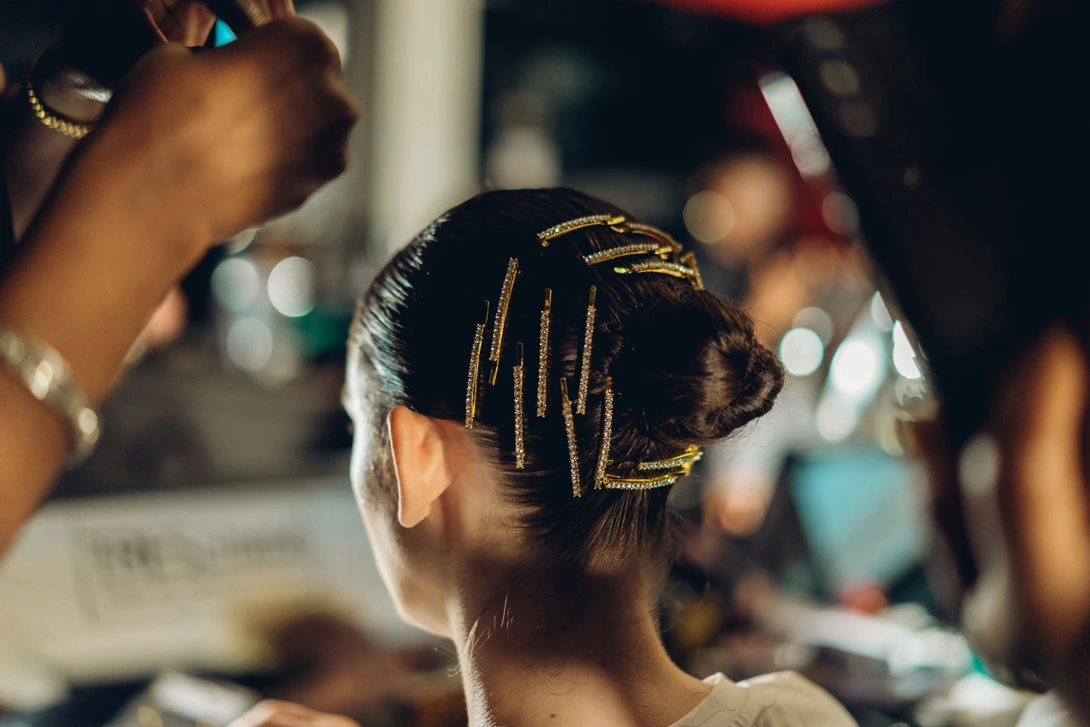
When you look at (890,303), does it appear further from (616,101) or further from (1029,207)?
(616,101)

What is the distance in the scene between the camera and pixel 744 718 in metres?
0.70

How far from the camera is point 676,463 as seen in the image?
2.31ft

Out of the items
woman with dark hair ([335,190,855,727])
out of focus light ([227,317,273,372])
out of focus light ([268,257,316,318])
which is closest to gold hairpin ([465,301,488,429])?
woman with dark hair ([335,190,855,727])

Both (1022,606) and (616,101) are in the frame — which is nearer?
(1022,606)

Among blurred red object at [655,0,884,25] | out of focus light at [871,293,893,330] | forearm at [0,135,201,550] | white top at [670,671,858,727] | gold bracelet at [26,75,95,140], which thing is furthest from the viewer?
blurred red object at [655,0,884,25]

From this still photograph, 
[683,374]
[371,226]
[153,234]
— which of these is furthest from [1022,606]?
[371,226]

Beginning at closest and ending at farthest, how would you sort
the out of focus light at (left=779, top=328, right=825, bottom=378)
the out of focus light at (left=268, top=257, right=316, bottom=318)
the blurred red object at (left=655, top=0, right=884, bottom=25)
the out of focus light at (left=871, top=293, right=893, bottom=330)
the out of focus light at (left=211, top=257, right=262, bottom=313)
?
the out of focus light at (left=871, top=293, right=893, bottom=330) < the out of focus light at (left=779, top=328, right=825, bottom=378) < the out of focus light at (left=268, top=257, right=316, bottom=318) < the out of focus light at (left=211, top=257, right=262, bottom=313) < the blurred red object at (left=655, top=0, right=884, bottom=25)

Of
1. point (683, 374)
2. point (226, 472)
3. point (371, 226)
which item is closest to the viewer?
point (683, 374)

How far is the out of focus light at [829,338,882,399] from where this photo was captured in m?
1.90

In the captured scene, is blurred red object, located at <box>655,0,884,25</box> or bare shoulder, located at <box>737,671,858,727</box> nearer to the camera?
bare shoulder, located at <box>737,671,858,727</box>

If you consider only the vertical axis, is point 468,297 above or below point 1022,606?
above

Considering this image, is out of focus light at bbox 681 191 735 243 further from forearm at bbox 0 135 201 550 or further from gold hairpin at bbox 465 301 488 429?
forearm at bbox 0 135 201 550

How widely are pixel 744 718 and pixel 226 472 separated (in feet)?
4.47

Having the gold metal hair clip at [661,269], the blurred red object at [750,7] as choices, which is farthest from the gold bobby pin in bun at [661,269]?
the blurred red object at [750,7]
